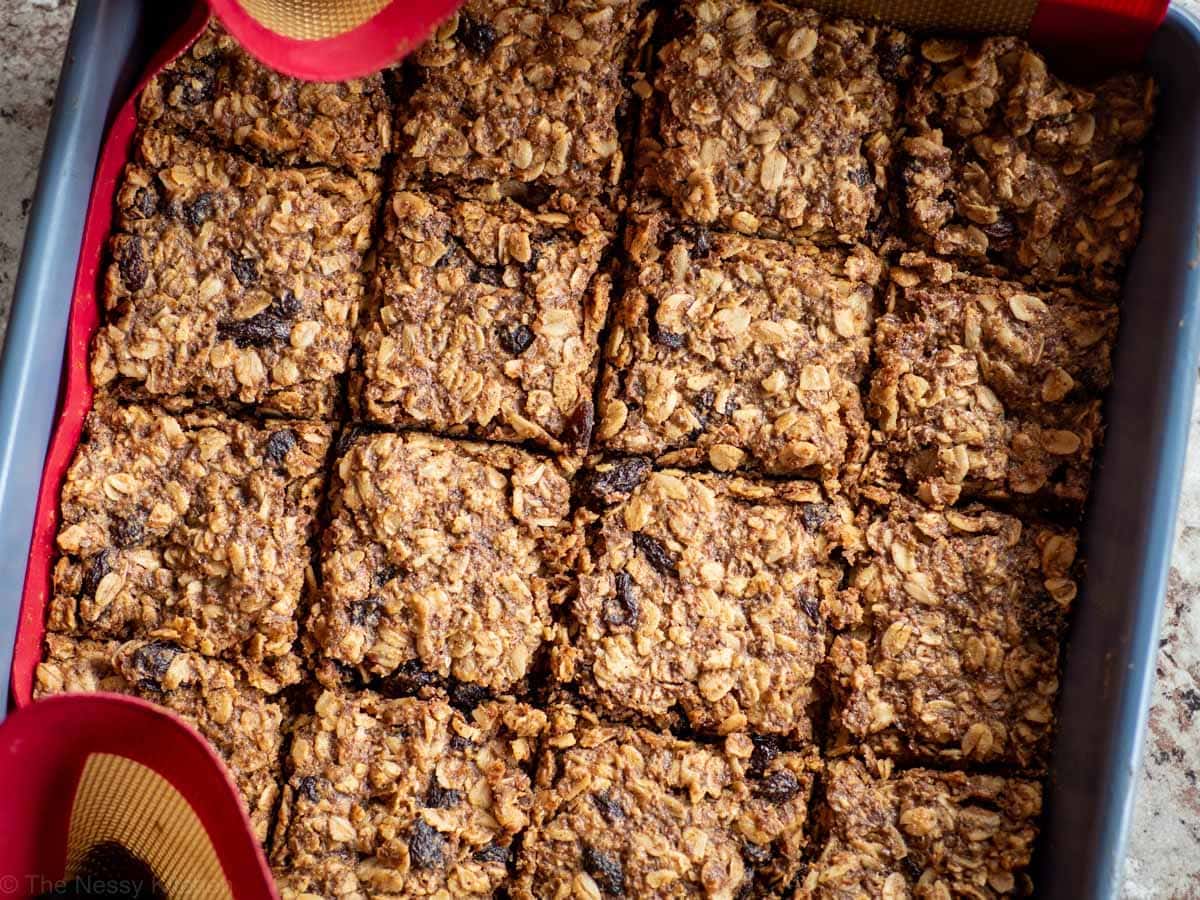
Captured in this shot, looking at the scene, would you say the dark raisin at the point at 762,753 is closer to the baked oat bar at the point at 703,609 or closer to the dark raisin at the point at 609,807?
the baked oat bar at the point at 703,609

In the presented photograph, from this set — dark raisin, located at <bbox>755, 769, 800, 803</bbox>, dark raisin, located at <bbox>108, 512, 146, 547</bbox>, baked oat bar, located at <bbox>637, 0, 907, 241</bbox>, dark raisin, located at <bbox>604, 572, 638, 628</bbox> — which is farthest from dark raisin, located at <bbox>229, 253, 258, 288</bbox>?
dark raisin, located at <bbox>755, 769, 800, 803</bbox>

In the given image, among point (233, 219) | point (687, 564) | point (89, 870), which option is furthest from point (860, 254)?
point (89, 870)

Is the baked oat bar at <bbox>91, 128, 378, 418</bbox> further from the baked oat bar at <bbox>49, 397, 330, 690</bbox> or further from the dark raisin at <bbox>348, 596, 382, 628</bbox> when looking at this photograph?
the dark raisin at <bbox>348, 596, 382, 628</bbox>

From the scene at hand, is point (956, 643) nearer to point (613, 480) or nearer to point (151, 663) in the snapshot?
point (613, 480)

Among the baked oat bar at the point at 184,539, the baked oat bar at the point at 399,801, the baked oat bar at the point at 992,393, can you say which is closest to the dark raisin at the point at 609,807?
the baked oat bar at the point at 399,801

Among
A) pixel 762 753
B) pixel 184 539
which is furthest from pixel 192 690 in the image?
pixel 762 753

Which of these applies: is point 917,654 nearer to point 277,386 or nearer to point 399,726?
point 399,726
